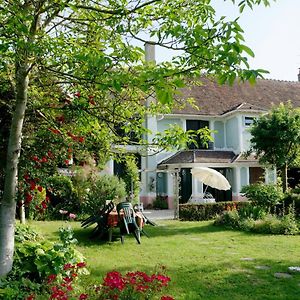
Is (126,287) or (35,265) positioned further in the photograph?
(35,265)

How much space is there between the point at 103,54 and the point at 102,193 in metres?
15.6

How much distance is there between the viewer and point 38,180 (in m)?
7.92

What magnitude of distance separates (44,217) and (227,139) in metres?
16.5

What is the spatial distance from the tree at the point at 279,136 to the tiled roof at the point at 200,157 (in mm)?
7702

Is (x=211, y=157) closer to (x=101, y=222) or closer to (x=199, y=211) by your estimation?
(x=199, y=211)

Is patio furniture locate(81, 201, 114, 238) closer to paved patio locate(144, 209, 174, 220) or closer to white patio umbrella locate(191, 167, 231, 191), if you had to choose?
paved patio locate(144, 209, 174, 220)

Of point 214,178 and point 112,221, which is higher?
point 214,178

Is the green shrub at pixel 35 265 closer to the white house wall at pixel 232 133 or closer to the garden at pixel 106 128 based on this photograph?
the garden at pixel 106 128

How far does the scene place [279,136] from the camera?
1717 centimetres

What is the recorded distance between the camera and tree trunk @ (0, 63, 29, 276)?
5336mm

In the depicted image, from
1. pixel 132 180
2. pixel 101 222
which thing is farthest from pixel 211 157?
pixel 101 222

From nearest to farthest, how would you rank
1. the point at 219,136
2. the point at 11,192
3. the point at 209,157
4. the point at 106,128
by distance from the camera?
the point at 11,192 < the point at 106,128 < the point at 209,157 < the point at 219,136

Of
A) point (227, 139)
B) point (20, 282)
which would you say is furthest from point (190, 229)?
point (227, 139)

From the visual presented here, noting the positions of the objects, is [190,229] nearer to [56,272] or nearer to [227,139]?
[56,272]
